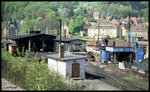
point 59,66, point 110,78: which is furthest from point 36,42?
point 110,78

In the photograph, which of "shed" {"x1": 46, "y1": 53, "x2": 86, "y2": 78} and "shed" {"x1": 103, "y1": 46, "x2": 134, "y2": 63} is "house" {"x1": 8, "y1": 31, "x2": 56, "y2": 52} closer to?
"shed" {"x1": 103, "y1": 46, "x2": 134, "y2": 63}

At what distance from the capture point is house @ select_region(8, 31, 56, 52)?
46.3 m

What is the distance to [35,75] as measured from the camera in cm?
1895

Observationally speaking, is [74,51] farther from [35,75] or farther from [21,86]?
[35,75]

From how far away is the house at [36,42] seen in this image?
152ft

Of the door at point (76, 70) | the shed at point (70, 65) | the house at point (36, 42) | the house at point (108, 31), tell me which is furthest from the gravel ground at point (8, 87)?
the house at point (108, 31)

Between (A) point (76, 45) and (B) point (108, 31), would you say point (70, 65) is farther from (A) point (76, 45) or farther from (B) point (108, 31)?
(B) point (108, 31)

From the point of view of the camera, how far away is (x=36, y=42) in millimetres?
47094

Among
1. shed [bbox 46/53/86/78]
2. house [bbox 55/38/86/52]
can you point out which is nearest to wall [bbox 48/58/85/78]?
shed [bbox 46/53/86/78]

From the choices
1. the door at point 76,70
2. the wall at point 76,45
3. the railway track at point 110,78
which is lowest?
the railway track at point 110,78

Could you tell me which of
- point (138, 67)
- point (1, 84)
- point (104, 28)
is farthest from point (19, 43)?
point (104, 28)

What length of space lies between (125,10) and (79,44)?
156312mm

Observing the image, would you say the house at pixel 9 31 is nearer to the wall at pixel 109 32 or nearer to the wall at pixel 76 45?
the wall at pixel 76 45

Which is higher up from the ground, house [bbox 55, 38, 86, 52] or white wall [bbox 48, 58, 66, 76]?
house [bbox 55, 38, 86, 52]
